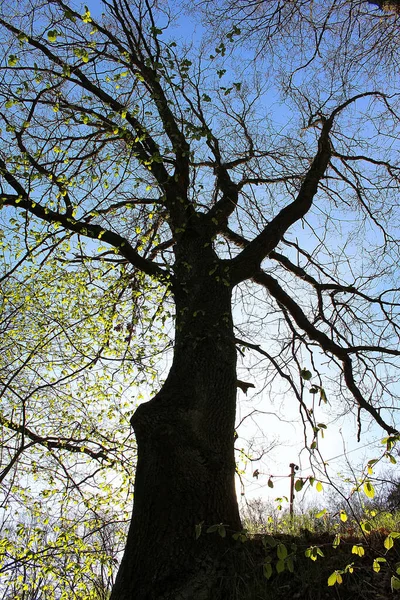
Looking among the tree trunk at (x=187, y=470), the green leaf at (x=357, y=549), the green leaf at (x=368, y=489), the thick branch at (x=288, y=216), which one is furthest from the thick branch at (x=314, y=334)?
the green leaf at (x=368, y=489)

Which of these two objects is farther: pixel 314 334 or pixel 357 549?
pixel 314 334

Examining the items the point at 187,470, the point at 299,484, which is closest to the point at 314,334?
the point at 187,470

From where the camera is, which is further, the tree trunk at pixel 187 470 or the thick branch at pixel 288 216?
the thick branch at pixel 288 216

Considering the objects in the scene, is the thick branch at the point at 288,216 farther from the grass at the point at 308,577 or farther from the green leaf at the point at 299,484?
the green leaf at the point at 299,484

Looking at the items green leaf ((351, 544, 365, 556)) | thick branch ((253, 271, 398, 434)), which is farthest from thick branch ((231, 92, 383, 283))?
green leaf ((351, 544, 365, 556))

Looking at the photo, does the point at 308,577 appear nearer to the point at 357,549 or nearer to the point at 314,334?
the point at 357,549

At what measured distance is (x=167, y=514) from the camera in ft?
9.19

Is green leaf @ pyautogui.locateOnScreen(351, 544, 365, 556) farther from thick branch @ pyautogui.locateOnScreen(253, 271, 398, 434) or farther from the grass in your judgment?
thick branch @ pyautogui.locateOnScreen(253, 271, 398, 434)

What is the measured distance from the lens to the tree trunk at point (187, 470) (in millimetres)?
2625

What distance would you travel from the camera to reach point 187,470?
300 centimetres

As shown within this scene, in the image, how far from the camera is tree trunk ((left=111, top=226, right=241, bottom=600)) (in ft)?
8.61

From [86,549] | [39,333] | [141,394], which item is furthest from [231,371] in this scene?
[86,549]

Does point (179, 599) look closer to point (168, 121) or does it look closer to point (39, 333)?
point (39, 333)

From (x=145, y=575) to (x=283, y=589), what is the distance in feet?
2.65
